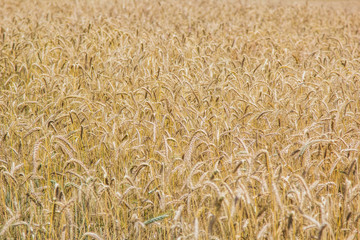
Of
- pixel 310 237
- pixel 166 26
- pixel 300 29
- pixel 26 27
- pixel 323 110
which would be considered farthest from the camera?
pixel 300 29

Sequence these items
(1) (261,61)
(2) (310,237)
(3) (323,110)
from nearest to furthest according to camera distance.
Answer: (2) (310,237), (3) (323,110), (1) (261,61)

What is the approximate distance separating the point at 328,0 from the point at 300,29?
→ 1454 cm

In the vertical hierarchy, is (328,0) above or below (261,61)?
above

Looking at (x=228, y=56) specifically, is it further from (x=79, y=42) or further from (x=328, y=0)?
(x=328, y=0)

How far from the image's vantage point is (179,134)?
3.01 meters

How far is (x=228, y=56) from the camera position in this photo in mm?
5703

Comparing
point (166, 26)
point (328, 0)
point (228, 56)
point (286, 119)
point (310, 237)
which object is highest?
point (328, 0)

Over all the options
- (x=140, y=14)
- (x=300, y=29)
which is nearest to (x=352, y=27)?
(x=300, y=29)

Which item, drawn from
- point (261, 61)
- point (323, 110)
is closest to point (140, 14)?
point (261, 61)

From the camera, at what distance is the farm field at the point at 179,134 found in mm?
2033

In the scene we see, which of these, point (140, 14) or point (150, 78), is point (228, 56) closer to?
point (150, 78)

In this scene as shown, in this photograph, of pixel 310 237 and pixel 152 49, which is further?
pixel 152 49

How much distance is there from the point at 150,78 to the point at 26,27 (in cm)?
401

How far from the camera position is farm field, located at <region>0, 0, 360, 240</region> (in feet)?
6.67
